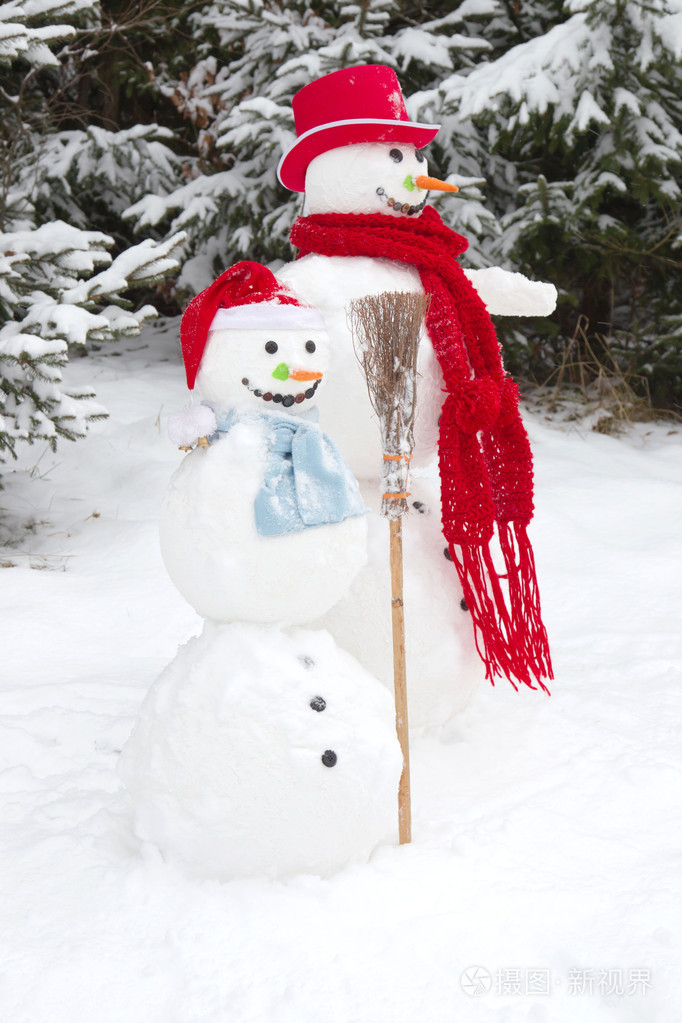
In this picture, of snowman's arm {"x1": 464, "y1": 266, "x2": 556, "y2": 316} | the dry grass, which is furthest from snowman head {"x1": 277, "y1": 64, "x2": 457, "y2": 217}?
the dry grass

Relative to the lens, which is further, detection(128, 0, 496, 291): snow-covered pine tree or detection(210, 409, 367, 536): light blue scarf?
detection(128, 0, 496, 291): snow-covered pine tree

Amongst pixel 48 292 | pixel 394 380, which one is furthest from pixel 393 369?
pixel 48 292

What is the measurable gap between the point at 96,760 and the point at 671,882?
1523 millimetres

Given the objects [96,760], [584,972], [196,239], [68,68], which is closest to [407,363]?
[584,972]

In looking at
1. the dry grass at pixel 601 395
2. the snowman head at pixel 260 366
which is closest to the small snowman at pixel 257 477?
the snowman head at pixel 260 366

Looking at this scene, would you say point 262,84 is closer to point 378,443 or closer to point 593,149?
point 593,149

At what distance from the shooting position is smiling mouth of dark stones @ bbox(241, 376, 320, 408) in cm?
190

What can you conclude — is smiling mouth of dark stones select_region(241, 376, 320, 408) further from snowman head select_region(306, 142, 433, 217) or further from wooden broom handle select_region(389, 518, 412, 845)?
snowman head select_region(306, 142, 433, 217)

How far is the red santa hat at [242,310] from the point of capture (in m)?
1.88

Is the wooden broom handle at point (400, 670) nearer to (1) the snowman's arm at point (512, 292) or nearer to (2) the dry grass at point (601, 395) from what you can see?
(1) the snowman's arm at point (512, 292)

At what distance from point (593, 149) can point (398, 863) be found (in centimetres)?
465

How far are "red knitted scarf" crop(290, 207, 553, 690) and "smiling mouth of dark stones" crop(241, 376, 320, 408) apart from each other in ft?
1.55

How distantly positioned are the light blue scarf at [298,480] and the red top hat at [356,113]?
3.08ft

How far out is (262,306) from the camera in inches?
74.0
